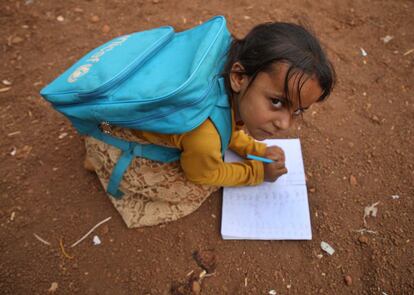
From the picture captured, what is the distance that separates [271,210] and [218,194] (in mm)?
286

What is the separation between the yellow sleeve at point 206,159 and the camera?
47.3 inches

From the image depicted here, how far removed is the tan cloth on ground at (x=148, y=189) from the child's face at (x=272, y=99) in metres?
0.45

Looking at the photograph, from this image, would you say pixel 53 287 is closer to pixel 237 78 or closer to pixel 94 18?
pixel 237 78

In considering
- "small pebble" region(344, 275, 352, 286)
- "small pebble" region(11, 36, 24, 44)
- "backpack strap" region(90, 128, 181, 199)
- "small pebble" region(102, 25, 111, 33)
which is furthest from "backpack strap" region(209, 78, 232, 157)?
"small pebble" region(11, 36, 24, 44)

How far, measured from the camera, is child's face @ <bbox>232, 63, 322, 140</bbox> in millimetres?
1130

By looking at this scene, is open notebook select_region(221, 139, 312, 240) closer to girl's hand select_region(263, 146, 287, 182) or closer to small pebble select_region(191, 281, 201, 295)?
girl's hand select_region(263, 146, 287, 182)

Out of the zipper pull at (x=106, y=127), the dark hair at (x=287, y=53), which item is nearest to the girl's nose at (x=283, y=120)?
the dark hair at (x=287, y=53)

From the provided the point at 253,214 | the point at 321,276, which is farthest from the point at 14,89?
the point at 321,276

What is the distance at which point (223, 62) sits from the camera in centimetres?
129

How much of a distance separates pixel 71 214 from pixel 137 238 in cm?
37

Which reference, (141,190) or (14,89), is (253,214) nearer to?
(141,190)

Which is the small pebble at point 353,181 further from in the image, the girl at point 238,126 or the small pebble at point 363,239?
the girl at point 238,126

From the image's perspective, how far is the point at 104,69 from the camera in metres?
1.20

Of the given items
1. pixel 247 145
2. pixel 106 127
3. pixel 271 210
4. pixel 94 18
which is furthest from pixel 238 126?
pixel 94 18
